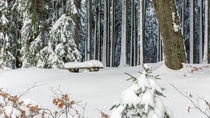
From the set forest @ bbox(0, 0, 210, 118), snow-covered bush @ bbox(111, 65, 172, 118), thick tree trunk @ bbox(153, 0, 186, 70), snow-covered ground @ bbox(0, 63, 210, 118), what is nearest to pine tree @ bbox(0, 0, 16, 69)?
forest @ bbox(0, 0, 210, 118)

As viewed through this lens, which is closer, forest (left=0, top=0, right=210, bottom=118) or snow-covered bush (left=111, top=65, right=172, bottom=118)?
snow-covered bush (left=111, top=65, right=172, bottom=118)

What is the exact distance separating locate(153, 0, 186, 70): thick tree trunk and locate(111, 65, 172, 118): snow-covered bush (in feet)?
14.6

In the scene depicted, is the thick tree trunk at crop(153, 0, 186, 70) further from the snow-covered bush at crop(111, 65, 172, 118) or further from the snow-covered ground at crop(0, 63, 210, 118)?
the snow-covered bush at crop(111, 65, 172, 118)

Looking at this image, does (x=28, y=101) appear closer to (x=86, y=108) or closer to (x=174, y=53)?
(x=86, y=108)

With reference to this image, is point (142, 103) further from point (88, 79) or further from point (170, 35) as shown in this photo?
point (170, 35)

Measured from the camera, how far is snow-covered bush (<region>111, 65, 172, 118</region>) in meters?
1.55

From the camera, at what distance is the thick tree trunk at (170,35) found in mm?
5852

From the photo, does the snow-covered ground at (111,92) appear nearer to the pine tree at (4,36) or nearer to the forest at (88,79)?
the forest at (88,79)

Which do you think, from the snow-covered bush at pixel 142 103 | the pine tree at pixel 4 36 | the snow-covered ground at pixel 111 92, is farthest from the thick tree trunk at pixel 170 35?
the pine tree at pixel 4 36

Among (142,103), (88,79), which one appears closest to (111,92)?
(88,79)

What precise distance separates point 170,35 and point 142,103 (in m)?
4.66

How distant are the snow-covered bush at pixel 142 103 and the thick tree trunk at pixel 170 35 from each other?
176 inches

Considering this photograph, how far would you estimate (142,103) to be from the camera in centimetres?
156

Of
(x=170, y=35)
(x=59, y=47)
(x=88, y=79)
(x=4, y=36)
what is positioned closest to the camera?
(x=88, y=79)
